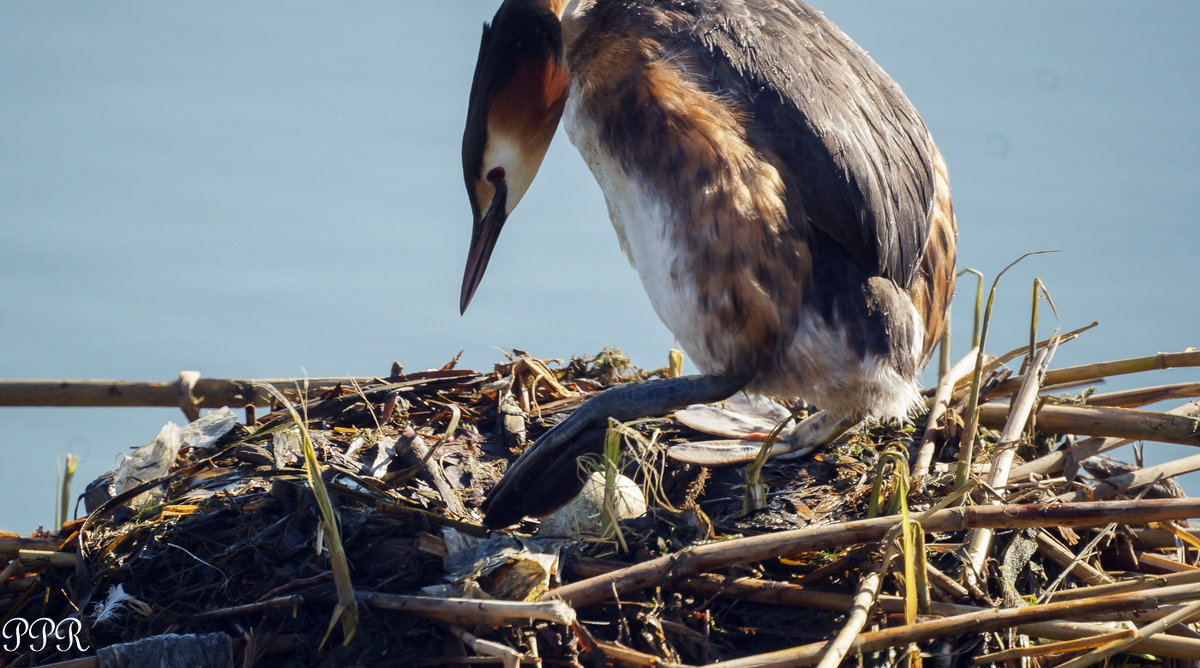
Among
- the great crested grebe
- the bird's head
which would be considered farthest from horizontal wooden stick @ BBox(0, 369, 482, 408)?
the great crested grebe

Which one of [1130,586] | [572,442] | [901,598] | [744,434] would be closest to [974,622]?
[901,598]

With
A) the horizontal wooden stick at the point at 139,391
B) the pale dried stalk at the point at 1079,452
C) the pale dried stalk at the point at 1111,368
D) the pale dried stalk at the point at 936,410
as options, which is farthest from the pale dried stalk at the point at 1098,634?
the horizontal wooden stick at the point at 139,391

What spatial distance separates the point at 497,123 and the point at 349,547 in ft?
3.99

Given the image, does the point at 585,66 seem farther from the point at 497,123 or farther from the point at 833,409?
the point at 833,409

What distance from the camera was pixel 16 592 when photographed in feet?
7.09

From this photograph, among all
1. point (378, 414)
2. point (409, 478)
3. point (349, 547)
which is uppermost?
point (378, 414)

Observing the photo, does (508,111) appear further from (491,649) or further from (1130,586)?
(1130,586)

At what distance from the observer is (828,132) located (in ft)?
7.36

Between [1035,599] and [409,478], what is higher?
[409,478]

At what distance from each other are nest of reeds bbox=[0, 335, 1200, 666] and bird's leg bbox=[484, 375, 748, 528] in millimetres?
97

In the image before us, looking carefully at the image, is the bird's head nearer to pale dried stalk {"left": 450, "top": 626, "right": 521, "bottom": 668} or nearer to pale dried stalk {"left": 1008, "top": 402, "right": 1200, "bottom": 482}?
pale dried stalk {"left": 450, "top": 626, "right": 521, "bottom": 668}

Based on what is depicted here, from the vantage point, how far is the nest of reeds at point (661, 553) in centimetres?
173

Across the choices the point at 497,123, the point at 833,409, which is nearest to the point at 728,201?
the point at 833,409

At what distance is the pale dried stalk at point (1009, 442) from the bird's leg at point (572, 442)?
58 cm
